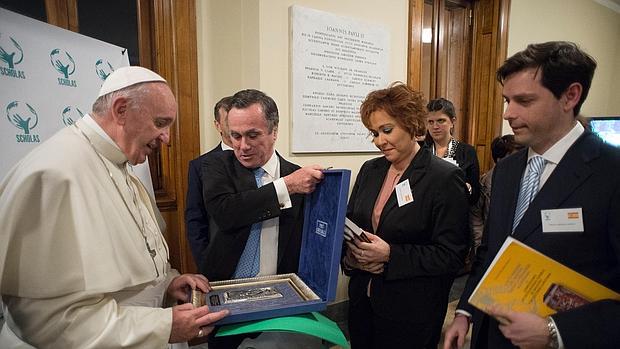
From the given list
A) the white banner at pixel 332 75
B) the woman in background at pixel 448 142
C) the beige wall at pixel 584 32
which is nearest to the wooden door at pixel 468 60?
the beige wall at pixel 584 32

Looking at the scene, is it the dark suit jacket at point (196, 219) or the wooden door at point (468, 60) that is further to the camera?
the wooden door at point (468, 60)

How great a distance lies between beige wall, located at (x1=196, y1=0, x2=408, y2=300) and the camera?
8.32 feet

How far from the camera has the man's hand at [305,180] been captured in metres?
1.25

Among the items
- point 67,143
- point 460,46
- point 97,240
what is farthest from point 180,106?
point 460,46

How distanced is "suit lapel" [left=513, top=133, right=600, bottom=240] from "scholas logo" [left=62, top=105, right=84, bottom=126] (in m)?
2.02

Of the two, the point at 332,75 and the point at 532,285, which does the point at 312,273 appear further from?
the point at 332,75

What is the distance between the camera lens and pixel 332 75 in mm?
2865

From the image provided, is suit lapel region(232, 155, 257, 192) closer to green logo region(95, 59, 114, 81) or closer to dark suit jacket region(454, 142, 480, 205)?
green logo region(95, 59, 114, 81)

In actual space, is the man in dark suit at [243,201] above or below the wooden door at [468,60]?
below

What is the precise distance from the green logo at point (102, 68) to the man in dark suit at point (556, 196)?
1.97 metres

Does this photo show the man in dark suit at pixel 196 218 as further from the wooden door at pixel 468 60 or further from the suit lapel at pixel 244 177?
the wooden door at pixel 468 60

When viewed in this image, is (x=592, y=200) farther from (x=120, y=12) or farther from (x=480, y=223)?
(x=120, y=12)

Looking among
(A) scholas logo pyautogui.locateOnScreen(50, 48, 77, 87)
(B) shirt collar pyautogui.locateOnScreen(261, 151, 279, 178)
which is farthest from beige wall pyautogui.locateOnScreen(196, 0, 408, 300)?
(B) shirt collar pyautogui.locateOnScreen(261, 151, 279, 178)

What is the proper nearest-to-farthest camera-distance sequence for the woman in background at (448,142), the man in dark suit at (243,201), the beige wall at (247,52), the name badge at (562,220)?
the name badge at (562,220) → the man in dark suit at (243,201) → the beige wall at (247,52) → the woman in background at (448,142)
